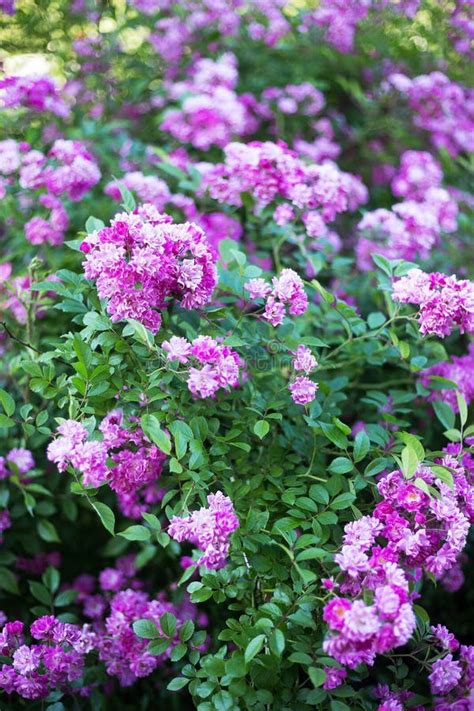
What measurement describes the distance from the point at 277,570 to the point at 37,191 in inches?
48.6

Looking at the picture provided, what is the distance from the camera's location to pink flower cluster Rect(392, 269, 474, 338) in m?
1.26

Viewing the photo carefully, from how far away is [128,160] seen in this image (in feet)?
7.88

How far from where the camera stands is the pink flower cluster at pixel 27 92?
6.34 feet

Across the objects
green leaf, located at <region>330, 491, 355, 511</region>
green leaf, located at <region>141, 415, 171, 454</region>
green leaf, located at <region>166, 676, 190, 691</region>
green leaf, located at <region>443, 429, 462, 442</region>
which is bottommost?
green leaf, located at <region>166, 676, 190, 691</region>

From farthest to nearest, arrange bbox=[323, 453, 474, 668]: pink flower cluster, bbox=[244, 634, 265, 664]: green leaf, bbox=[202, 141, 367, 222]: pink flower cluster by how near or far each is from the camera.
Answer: bbox=[202, 141, 367, 222]: pink flower cluster < bbox=[244, 634, 265, 664]: green leaf < bbox=[323, 453, 474, 668]: pink flower cluster

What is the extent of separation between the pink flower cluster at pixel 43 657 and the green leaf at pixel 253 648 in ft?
1.46

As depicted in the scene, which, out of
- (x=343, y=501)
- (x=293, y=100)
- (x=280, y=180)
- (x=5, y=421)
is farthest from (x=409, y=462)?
(x=293, y=100)

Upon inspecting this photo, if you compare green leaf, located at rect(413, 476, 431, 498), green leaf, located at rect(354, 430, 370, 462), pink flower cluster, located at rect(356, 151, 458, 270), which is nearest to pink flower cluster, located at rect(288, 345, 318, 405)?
green leaf, located at rect(354, 430, 370, 462)

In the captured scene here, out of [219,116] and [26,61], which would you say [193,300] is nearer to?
[219,116]

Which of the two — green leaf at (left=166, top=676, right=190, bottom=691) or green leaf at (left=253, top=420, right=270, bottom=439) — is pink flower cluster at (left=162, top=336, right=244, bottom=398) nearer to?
green leaf at (left=253, top=420, right=270, bottom=439)

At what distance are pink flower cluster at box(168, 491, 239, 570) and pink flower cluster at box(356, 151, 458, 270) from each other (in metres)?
1.09

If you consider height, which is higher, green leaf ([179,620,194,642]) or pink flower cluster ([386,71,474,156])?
pink flower cluster ([386,71,474,156])

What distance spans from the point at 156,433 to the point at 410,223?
119 cm

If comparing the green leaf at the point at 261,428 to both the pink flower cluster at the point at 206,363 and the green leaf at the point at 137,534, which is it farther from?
the green leaf at the point at 137,534
